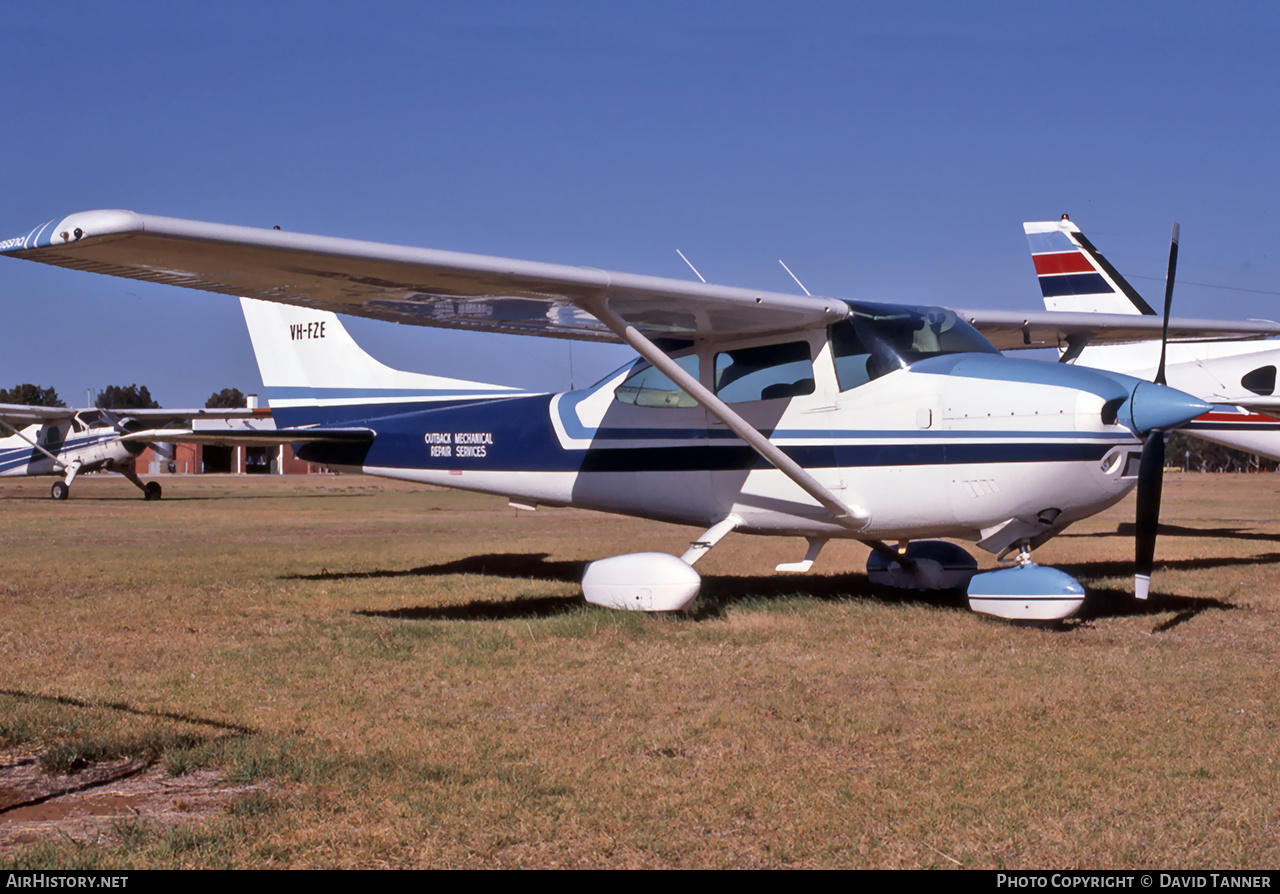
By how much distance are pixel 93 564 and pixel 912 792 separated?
409 inches

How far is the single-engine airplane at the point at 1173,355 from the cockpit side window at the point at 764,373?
6573 mm

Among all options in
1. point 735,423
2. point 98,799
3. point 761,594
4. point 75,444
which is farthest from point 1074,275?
point 75,444

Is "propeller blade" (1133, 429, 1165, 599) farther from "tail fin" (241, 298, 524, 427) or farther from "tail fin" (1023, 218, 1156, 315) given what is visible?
"tail fin" (1023, 218, 1156, 315)

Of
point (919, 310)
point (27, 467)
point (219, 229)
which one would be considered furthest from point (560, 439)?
point (27, 467)

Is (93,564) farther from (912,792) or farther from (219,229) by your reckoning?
(912,792)

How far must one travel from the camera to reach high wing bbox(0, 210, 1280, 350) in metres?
5.26

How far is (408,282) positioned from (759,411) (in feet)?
9.03

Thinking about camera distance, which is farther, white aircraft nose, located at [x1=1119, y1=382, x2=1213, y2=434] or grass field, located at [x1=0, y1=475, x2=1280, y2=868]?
white aircraft nose, located at [x1=1119, y1=382, x2=1213, y2=434]

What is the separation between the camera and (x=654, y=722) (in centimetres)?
470

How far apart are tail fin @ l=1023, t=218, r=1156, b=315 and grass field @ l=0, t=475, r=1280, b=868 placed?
387 inches

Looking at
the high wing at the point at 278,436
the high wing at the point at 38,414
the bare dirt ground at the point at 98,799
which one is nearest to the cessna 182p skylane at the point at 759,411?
the high wing at the point at 278,436

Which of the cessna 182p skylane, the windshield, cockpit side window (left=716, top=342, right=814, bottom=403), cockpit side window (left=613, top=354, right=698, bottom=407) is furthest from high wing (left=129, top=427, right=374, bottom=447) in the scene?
the windshield

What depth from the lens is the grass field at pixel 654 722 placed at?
10.5ft

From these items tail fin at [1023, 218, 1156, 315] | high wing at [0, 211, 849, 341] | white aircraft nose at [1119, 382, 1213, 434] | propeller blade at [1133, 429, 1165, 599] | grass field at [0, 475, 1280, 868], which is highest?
tail fin at [1023, 218, 1156, 315]
